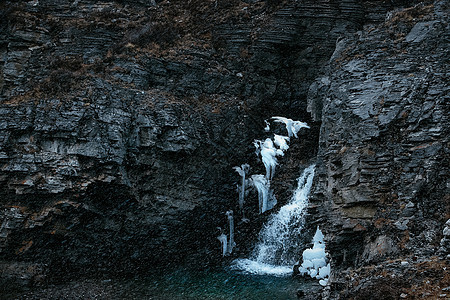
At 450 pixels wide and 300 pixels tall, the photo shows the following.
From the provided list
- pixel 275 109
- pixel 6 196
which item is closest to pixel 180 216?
pixel 6 196

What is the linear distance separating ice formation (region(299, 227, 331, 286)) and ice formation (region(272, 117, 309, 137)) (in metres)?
8.43

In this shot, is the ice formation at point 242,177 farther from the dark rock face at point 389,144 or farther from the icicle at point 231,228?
the dark rock face at point 389,144

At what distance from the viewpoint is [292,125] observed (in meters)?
25.0

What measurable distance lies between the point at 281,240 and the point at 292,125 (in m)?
8.34

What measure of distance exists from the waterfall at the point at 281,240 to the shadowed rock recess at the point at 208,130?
756mm

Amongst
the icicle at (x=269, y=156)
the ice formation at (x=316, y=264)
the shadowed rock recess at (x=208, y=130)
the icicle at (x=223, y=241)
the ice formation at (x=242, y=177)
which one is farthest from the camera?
the icicle at (x=269, y=156)

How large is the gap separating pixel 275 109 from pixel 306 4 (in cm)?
763

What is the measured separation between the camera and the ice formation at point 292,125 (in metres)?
24.7

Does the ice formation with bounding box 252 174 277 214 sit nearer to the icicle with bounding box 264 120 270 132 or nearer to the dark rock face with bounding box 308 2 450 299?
the icicle with bounding box 264 120 270 132

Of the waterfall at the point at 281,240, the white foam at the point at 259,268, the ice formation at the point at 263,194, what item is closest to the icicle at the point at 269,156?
the ice formation at the point at 263,194

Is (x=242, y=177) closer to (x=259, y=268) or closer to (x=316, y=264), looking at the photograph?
(x=259, y=268)

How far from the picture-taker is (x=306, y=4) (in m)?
26.5

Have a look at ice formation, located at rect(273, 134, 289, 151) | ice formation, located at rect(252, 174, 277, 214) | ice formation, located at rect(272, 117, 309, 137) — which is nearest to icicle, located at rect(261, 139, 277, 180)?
ice formation, located at rect(273, 134, 289, 151)

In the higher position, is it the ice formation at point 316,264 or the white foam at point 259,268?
the ice formation at point 316,264
